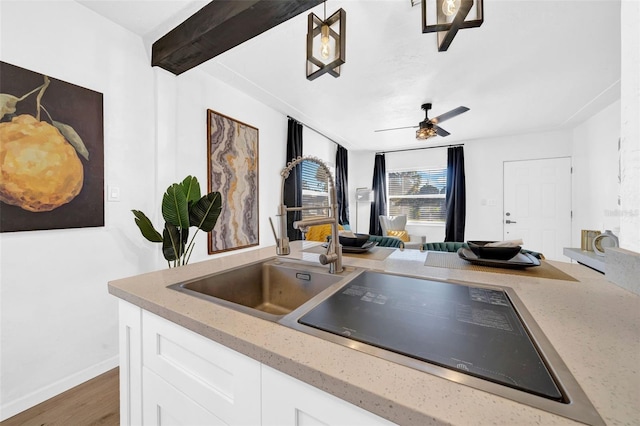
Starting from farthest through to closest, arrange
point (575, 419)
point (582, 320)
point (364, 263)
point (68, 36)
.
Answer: point (68, 36), point (364, 263), point (582, 320), point (575, 419)

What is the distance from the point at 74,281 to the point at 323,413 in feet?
6.72

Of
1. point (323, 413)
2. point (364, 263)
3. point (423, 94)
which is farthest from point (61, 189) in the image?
point (423, 94)

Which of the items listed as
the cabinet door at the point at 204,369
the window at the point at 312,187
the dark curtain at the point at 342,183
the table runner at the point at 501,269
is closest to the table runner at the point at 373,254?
the table runner at the point at 501,269

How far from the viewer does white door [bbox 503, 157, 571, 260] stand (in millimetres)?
4266

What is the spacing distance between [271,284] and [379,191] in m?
4.88

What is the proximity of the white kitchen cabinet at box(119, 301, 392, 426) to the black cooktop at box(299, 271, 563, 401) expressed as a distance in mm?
136

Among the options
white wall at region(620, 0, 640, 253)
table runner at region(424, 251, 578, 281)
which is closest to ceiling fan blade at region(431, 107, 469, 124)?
white wall at region(620, 0, 640, 253)

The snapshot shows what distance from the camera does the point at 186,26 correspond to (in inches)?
69.9

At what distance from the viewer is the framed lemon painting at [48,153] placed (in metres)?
1.40

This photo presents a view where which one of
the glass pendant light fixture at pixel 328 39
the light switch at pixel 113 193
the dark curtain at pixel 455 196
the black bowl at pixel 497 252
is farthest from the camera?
the dark curtain at pixel 455 196

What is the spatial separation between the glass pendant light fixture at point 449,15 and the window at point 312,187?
112 inches

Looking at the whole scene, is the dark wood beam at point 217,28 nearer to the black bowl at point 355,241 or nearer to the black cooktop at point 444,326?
the black bowl at point 355,241

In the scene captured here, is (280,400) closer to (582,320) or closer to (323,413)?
(323,413)

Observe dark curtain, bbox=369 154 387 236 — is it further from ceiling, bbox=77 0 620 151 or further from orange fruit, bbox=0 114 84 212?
orange fruit, bbox=0 114 84 212
